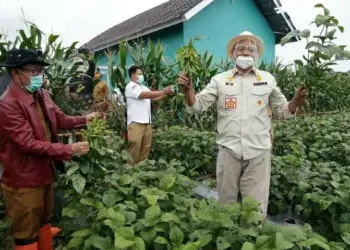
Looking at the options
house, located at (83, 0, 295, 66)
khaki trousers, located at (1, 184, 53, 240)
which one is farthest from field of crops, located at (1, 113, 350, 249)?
house, located at (83, 0, 295, 66)

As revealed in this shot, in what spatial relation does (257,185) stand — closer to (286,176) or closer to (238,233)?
(286,176)

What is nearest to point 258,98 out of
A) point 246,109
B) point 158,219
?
point 246,109

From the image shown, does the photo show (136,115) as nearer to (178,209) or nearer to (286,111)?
(286,111)

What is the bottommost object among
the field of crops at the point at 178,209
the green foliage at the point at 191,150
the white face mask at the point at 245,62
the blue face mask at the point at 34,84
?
the green foliage at the point at 191,150

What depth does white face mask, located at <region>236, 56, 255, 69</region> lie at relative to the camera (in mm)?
2672

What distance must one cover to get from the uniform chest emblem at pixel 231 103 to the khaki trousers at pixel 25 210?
5.05ft

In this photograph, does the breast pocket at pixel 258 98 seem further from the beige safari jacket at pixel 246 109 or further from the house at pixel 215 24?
the house at pixel 215 24

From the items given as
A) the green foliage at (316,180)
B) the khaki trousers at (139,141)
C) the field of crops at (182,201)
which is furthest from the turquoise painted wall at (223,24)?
the field of crops at (182,201)

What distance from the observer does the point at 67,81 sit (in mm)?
4223

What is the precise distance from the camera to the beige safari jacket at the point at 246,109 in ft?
8.88

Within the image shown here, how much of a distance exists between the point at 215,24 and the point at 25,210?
9.80m

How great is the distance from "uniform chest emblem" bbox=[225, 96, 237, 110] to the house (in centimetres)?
735

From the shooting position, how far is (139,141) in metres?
4.94

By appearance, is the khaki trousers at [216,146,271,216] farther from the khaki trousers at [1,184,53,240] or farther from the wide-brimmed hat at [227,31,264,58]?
the khaki trousers at [1,184,53,240]
